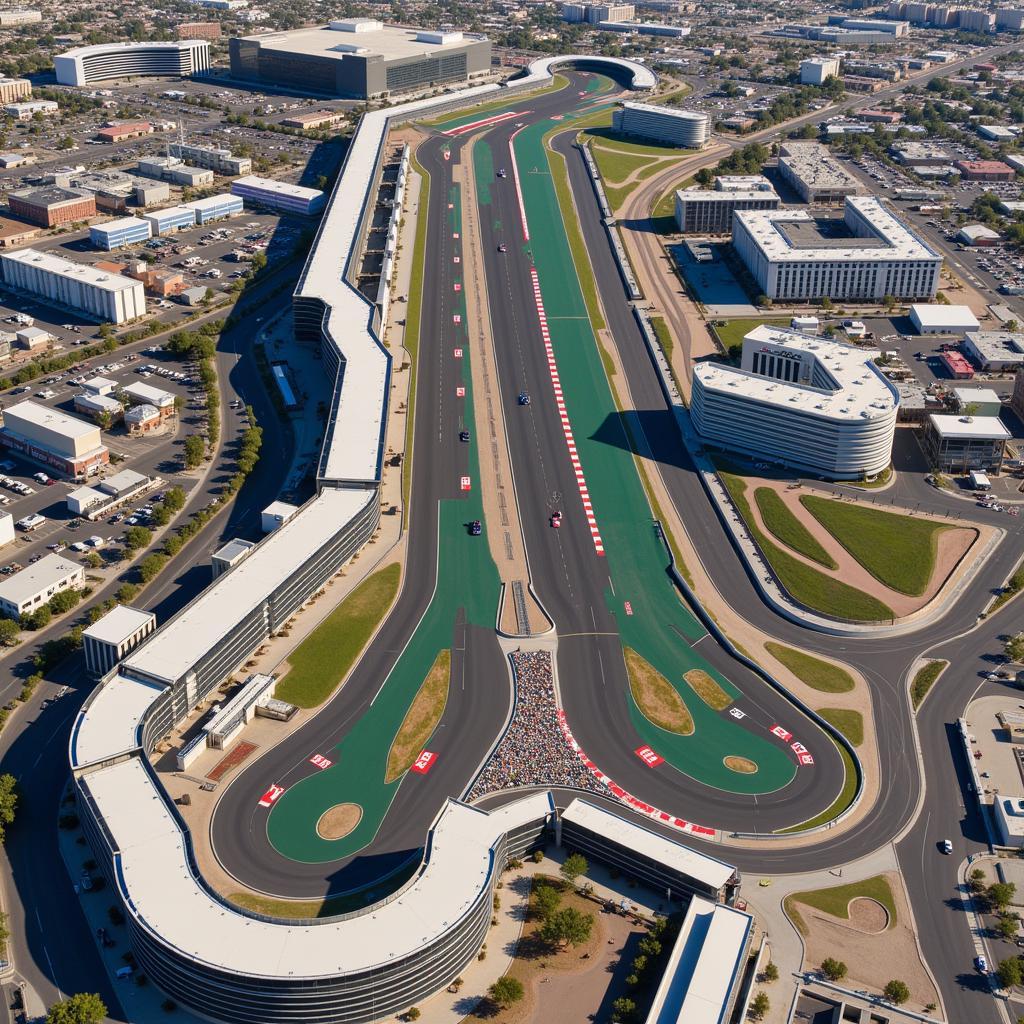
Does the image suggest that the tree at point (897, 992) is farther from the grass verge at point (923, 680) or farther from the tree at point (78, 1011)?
the tree at point (78, 1011)

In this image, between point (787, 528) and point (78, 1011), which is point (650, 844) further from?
point (787, 528)

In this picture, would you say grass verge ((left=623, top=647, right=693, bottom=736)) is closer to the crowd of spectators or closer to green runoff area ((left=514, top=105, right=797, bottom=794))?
green runoff area ((left=514, top=105, right=797, bottom=794))

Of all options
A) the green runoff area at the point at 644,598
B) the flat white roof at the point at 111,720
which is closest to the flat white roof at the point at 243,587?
the flat white roof at the point at 111,720

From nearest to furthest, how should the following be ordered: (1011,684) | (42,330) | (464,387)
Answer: (1011,684)
(464,387)
(42,330)

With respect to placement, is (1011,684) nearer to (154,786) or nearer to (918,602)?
(918,602)

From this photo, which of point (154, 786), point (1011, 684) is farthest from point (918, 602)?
point (154, 786)

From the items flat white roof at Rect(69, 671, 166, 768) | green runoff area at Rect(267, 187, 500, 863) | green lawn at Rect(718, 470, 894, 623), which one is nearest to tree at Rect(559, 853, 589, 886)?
green runoff area at Rect(267, 187, 500, 863)

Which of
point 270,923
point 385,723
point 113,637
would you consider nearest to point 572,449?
point 385,723
